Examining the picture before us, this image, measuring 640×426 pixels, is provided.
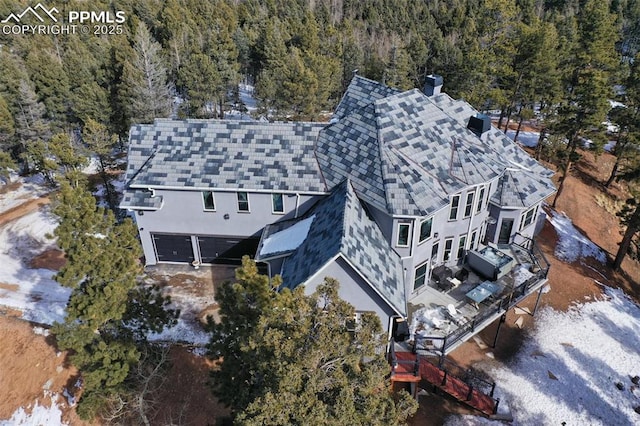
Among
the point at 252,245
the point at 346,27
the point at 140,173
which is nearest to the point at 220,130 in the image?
the point at 140,173

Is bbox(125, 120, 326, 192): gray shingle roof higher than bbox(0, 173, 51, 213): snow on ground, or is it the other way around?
bbox(125, 120, 326, 192): gray shingle roof

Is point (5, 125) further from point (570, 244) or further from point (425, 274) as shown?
point (570, 244)

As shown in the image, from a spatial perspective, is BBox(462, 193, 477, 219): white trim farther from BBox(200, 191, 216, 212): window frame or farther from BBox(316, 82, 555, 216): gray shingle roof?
BBox(200, 191, 216, 212): window frame

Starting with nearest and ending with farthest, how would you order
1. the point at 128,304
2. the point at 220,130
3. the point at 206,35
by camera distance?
the point at 128,304
the point at 220,130
the point at 206,35

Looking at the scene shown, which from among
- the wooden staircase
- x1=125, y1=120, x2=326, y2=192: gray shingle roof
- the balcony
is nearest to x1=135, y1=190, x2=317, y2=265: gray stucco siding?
x1=125, y1=120, x2=326, y2=192: gray shingle roof

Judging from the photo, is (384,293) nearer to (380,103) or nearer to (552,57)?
(380,103)

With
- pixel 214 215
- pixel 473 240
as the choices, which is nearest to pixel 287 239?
pixel 214 215
